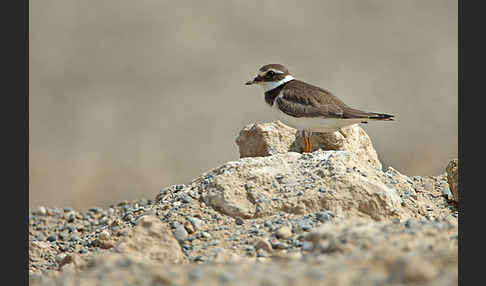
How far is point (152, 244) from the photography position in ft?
19.1

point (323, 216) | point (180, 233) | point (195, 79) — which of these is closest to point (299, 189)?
point (323, 216)

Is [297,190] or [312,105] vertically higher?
[312,105]

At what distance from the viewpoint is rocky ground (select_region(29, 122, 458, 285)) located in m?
4.39

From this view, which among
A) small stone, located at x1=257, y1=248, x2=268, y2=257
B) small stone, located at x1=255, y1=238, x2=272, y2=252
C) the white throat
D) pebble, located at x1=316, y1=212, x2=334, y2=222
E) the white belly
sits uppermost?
the white throat

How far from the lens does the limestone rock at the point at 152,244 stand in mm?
5734

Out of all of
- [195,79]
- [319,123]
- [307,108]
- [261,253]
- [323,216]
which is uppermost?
[195,79]

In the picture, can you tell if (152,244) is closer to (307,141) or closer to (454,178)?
(307,141)

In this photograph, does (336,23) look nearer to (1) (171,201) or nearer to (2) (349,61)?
(2) (349,61)

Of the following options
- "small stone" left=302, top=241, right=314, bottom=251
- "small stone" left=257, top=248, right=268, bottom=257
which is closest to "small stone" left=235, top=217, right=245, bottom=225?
"small stone" left=257, top=248, right=268, bottom=257

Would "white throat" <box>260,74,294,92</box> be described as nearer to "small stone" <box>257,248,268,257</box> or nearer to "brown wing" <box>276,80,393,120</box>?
"brown wing" <box>276,80,393,120</box>

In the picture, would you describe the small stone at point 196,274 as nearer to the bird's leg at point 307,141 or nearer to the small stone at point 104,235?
the small stone at point 104,235

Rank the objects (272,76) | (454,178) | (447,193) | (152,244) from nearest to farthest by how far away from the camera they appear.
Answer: (152,244), (454,178), (447,193), (272,76)

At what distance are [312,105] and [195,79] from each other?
13.5 metres

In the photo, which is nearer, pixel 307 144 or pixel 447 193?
pixel 447 193
